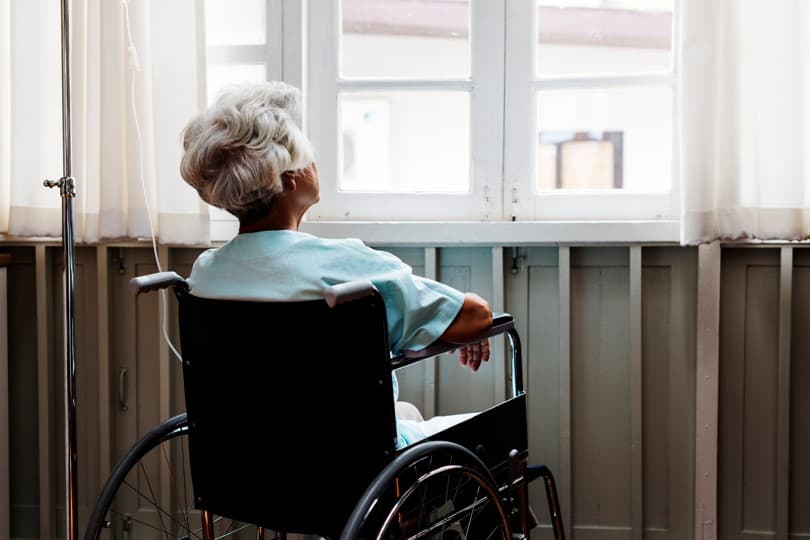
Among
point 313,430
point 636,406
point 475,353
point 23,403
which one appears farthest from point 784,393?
point 23,403

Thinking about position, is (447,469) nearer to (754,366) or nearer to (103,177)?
(754,366)

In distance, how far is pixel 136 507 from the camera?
213 cm

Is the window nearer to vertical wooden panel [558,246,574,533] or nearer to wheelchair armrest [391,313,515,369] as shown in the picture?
vertical wooden panel [558,246,574,533]

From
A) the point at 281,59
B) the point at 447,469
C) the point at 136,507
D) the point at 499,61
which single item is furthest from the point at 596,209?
the point at 136,507

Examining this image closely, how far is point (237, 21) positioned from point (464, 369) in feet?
3.71

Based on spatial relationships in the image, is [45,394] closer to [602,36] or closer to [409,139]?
[409,139]

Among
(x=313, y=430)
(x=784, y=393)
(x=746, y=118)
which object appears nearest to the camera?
(x=313, y=430)

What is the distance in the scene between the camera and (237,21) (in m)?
2.09

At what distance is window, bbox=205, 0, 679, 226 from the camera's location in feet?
6.58

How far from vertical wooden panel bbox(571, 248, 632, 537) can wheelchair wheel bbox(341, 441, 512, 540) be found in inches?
26.2

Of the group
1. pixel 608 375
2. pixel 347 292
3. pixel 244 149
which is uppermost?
pixel 244 149

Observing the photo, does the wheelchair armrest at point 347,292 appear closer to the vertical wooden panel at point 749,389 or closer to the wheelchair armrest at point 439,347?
the wheelchair armrest at point 439,347

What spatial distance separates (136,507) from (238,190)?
51.2 inches

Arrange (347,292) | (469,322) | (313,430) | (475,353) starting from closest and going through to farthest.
Result: (347,292) < (313,430) < (469,322) < (475,353)
